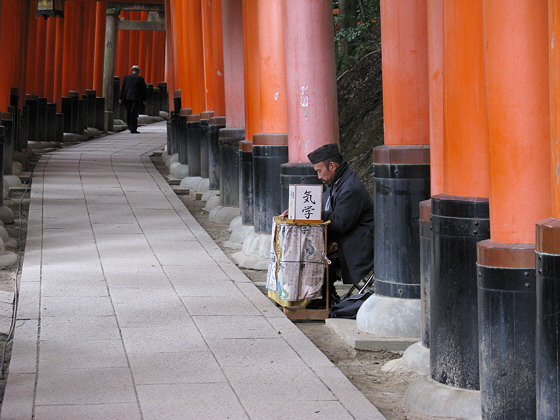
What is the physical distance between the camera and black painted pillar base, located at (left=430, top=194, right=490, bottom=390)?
4.79 meters

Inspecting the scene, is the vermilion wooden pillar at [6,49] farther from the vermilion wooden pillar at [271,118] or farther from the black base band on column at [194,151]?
the vermilion wooden pillar at [271,118]

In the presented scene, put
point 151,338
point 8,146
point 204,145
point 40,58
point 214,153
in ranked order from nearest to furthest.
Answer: point 151,338, point 214,153, point 8,146, point 204,145, point 40,58

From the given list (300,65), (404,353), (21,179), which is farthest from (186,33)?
(404,353)

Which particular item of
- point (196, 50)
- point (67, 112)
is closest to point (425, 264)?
point (196, 50)

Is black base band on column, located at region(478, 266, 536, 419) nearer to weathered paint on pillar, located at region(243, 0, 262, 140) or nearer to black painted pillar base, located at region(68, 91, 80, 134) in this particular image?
weathered paint on pillar, located at region(243, 0, 262, 140)

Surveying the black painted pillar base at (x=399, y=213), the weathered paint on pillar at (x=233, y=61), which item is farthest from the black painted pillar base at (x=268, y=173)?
the black painted pillar base at (x=399, y=213)

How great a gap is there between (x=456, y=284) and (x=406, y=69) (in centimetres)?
207

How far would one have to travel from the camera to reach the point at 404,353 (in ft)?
19.7

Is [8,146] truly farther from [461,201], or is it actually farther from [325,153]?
[461,201]

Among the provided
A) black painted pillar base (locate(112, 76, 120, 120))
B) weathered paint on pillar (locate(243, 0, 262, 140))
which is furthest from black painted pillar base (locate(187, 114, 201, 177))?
black painted pillar base (locate(112, 76, 120, 120))

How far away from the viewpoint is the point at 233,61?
12.2 metres

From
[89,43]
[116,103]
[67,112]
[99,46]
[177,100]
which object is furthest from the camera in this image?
[116,103]

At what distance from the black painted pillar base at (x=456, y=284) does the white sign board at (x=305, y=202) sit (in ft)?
6.70

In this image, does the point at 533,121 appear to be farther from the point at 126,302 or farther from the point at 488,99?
the point at 126,302
